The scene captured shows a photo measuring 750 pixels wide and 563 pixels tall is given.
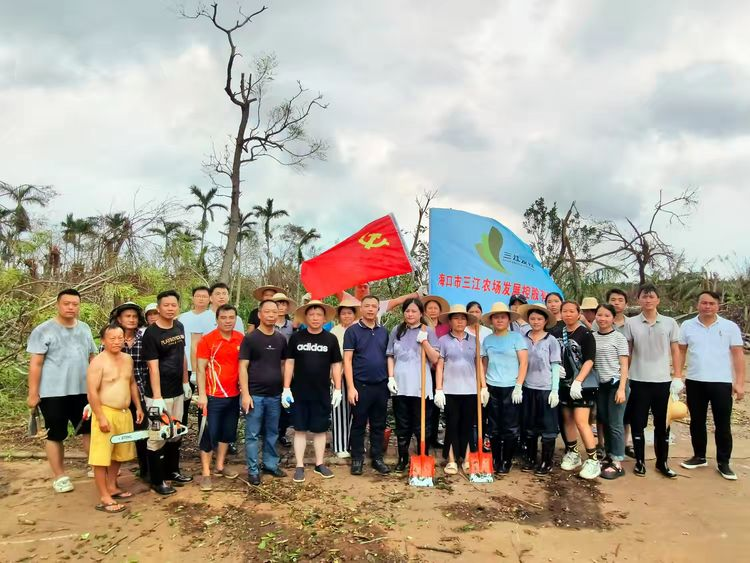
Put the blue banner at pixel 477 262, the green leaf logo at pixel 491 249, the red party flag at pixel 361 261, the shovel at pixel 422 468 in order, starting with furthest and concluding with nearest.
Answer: the green leaf logo at pixel 491 249 < the blue banner at pixel 477 262 < the red party flag at pixel 361 261 < the shovel at pixel 422 468

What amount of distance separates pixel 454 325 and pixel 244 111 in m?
12.1

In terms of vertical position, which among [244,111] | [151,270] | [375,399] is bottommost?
[375,399]

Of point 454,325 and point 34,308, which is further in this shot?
point 34,308

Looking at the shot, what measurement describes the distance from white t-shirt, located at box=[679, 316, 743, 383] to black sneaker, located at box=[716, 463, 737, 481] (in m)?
0.84

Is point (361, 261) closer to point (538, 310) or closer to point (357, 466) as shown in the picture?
point (538, 310)

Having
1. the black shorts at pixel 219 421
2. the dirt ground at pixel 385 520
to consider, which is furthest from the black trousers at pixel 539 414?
the black shorts at pixel 219 421

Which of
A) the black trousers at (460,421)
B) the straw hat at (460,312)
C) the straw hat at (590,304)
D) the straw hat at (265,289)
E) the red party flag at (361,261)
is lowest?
the black trousers at (460,421)

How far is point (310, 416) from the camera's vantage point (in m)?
4.59

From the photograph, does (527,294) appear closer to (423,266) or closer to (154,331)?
(423,266)

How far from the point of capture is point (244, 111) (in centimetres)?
1460

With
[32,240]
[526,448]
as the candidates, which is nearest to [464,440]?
[526,448]

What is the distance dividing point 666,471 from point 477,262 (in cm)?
296

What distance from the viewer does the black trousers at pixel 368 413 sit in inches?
187

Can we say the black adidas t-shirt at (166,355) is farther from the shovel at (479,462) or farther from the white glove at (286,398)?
the shovel at (479,462)
